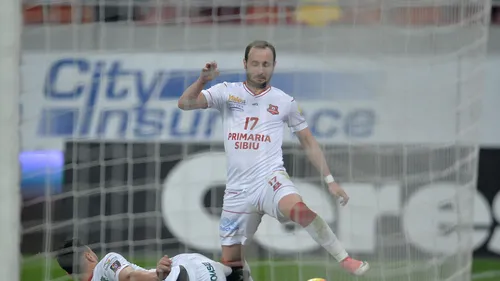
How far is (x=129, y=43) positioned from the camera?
14.1 feet

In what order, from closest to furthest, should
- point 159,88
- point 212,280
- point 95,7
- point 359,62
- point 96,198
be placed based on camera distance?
point 212,280 < point 95,7 < point 359,62 < point 96,198 < point 159,88

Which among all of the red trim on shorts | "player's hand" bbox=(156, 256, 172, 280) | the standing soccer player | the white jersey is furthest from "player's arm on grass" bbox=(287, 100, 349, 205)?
"player's hand" bbox=(156, 256, 172, 280)

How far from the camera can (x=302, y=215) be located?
366 centimetres

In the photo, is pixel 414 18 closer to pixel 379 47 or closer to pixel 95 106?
pixel 379 47

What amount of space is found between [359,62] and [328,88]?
541 millimetres

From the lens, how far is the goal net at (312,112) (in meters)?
3.77

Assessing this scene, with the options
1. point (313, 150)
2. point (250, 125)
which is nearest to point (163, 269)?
point (250, 125)

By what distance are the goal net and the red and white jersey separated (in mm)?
298

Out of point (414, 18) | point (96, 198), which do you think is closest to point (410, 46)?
point (414, 18)

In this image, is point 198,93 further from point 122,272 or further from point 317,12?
point 317,12

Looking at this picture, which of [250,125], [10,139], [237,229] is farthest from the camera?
[237,229]

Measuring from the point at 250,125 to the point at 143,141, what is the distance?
120cm

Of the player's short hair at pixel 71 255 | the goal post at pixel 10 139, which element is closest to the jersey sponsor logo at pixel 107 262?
the player's short hair at pixel 71 255

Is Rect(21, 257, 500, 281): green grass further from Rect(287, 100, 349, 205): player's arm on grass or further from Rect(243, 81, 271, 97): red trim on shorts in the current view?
Rect(243, 81, 271, 97): red trim on shorts
